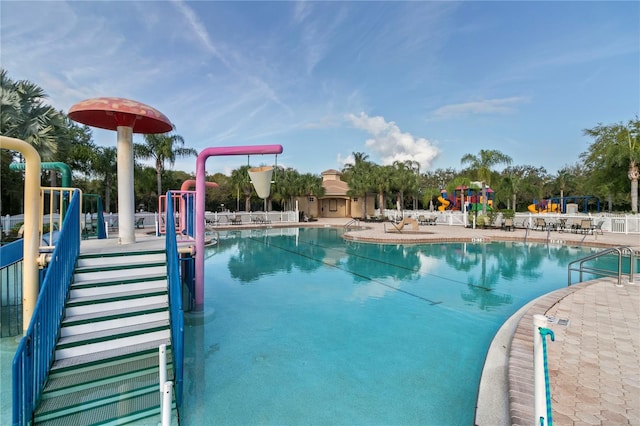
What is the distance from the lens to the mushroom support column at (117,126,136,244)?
18.4 ft

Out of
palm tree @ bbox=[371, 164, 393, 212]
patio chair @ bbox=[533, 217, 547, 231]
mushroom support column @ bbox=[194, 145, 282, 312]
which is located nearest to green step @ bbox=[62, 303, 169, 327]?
mushroom support column @ bbox=[194, 145, 282, 312]

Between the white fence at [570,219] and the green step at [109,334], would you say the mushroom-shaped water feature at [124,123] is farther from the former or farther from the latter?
the white fence at [570,219]

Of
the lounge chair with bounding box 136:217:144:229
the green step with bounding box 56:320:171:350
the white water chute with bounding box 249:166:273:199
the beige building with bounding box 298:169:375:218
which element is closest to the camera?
the green step with bounding box 56:320:171:350

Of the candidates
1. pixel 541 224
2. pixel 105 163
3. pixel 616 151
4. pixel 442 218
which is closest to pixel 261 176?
pixel 105 163

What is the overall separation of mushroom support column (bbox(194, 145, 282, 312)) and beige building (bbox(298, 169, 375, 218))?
97.6 ft

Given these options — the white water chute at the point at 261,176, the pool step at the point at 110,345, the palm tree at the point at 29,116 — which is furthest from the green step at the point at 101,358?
the palm tree at the point at 29,116

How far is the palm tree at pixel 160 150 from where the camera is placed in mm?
23266

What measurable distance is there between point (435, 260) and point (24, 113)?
14506mm

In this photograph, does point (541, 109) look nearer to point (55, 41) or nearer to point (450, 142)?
point (450, 142)

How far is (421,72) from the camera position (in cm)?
2200

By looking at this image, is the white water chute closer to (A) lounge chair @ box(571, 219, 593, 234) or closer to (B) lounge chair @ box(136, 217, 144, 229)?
(B) lounge chair @ box(136, 217, 144, 229)

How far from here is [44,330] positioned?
3.22 metres

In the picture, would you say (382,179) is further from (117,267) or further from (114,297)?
(114,297)

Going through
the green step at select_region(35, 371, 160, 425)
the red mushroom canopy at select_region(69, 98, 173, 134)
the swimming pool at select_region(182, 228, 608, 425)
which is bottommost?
the swimming pool at select_region(182, 228, 608, 425)
